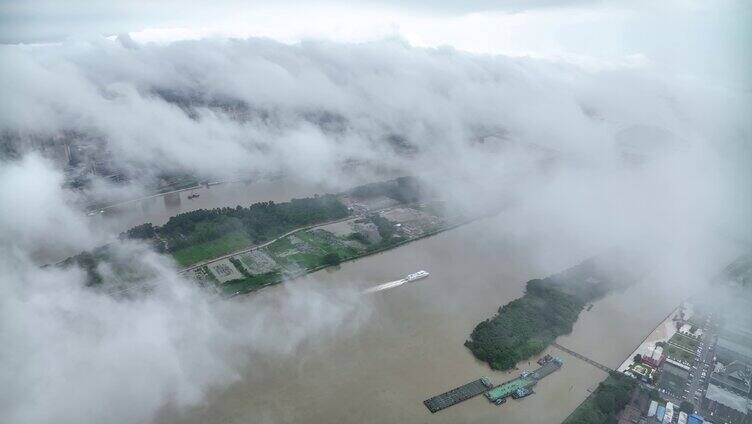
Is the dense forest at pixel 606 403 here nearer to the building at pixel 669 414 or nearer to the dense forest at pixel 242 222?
the building at pixel 669 414

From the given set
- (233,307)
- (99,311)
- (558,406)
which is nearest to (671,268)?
(558,406)

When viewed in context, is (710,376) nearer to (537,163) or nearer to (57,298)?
(57,298)

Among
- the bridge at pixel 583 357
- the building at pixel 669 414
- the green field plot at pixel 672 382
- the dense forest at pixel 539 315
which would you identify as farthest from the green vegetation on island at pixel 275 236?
the building at pixel 669 414

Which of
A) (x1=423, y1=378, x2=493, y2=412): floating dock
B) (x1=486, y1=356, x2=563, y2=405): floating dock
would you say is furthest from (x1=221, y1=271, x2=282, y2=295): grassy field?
(x1=486, y1=356, x2=563, y2=405): floating dock

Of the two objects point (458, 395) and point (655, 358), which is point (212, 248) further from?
point (655, 358)

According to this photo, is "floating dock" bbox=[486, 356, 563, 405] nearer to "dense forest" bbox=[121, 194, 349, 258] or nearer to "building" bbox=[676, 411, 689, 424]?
"building" bbox=[676, 411, 689, 424]
